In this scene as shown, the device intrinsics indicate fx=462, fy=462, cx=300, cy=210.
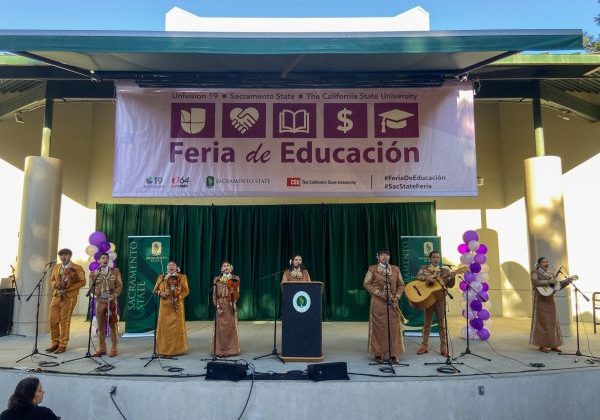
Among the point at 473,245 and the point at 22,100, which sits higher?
the point at 22,100

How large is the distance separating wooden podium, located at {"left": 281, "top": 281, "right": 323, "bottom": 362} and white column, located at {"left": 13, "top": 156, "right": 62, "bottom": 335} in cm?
470

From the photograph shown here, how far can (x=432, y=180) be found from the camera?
6270 mm

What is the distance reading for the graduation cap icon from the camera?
6.43 m

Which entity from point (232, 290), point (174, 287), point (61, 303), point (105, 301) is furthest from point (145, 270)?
→ point (232, 290)

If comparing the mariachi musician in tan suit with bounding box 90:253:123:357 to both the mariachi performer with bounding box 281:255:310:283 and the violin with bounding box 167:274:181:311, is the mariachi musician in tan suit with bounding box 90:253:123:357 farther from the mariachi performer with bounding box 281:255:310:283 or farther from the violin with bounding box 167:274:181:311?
Result: the mariachi performer with bounding box 281:255:310:283

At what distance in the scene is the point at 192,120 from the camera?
6422 millimetres

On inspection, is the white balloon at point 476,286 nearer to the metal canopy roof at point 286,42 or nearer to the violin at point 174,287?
the metal canopy roof at point 286,42

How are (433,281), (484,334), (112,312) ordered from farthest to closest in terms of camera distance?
(484,334) < (112,312) < (433,281)

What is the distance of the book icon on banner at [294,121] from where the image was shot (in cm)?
643

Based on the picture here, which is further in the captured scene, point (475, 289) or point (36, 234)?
point (36, 234)

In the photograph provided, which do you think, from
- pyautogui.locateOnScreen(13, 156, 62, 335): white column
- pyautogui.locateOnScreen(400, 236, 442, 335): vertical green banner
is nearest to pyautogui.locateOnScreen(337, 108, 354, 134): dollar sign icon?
pyautogui.locateOnScreen(400, 236, 442, 335): vertical green banner

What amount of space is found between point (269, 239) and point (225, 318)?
4221mm

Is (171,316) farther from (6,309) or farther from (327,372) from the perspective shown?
(6,309)

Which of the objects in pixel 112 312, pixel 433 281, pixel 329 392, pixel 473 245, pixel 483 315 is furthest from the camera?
pixel 473 245
